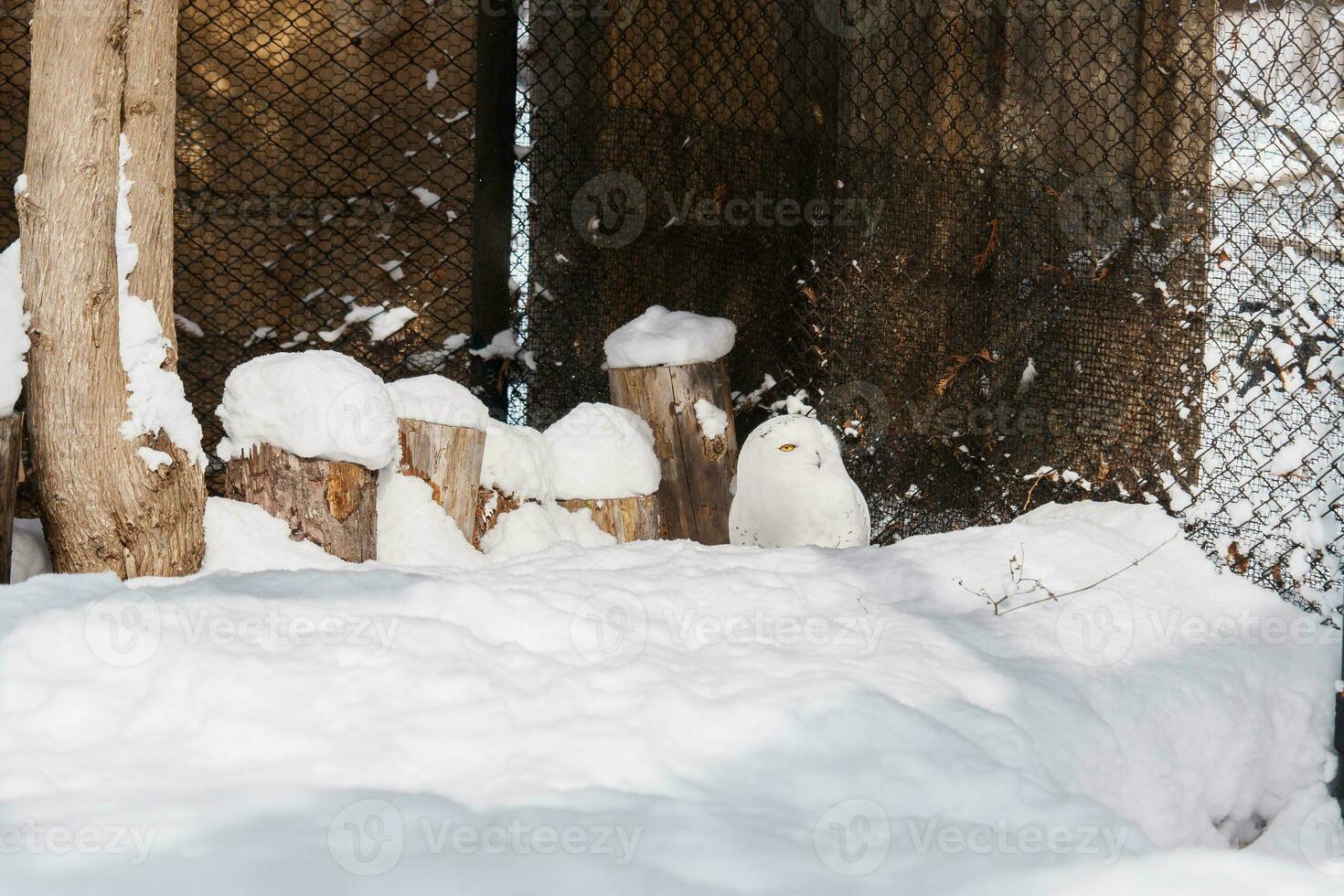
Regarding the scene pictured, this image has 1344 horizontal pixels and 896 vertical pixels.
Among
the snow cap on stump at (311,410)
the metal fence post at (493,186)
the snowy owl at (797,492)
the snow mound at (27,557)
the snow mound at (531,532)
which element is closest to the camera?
the snow mound at (27,557)

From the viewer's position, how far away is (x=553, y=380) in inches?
184

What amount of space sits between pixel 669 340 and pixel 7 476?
202 centimetres

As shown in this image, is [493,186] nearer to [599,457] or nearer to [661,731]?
[599,457]

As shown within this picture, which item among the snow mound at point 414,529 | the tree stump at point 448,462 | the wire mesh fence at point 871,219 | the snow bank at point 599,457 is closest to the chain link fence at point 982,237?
the wire mesh fence at point 871,219

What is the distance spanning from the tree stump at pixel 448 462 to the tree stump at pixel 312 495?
272mm

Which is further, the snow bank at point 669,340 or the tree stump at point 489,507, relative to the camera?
the snow bank at point 669,340

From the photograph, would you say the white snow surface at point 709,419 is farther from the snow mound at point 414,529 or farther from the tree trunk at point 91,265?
the tree trunk at point 91,265

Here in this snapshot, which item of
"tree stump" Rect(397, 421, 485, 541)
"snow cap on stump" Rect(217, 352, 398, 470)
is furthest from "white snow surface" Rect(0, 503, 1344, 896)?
"tree stump" Rect(397, 421, 485, 541)

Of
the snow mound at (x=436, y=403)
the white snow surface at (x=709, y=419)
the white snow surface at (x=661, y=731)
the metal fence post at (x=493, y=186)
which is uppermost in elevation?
the metal fence post at (x=493, y=186)

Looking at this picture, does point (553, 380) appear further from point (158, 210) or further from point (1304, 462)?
point (1304, 462)

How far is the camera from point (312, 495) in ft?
9.07

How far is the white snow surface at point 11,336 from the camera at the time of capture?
2430 mm

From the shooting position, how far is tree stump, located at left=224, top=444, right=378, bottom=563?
276 centimetres

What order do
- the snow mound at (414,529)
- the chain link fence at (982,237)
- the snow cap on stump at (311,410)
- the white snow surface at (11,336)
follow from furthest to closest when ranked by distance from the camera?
the chain link fence at (982,237) < the snow mound at (414,529) < the snow cap on stump at (311,410) < the white snow surface at (11,336)
